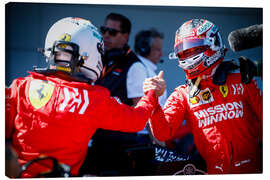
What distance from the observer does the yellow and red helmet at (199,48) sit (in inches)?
121

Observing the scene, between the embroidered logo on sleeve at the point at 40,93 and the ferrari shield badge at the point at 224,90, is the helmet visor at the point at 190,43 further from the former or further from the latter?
the embroidered logo on sleeve at the point at 40,93

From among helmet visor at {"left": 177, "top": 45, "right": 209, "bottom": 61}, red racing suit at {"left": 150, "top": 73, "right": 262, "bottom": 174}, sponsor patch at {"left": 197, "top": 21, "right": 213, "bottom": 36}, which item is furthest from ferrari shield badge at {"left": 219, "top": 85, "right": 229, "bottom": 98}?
sponsor patch at {"left": 197, "top": 21, "right": 213, "bottom": 36}

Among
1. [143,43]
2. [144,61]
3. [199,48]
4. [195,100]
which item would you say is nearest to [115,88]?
[144,61]

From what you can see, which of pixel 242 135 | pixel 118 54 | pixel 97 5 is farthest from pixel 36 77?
pixel 242 135

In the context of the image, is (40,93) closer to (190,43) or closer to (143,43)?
(190,43)

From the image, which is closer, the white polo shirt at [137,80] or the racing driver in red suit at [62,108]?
the racing driver in red suit at [62,108]

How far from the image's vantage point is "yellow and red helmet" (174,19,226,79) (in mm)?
3074

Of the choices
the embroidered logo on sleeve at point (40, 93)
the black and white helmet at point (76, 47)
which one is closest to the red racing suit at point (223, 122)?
the black and white helmet at point (76, 47)

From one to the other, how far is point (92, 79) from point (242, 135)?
4.85 feet

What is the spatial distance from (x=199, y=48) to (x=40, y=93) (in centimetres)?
155

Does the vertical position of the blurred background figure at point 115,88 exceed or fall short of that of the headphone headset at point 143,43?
it falls short

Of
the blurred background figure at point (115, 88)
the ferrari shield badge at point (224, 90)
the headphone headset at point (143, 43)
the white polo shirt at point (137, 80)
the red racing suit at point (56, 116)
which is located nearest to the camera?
the red racing suit at point (56, 116)

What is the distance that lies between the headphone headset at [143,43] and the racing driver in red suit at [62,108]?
1459 millimetres

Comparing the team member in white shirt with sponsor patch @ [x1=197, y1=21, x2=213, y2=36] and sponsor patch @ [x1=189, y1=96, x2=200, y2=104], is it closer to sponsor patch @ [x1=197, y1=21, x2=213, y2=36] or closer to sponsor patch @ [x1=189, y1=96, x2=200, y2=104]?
sponsor patch @ [x1=189, y1=96, x2=200, y2=104]
